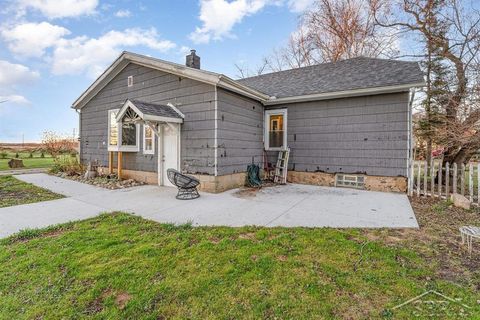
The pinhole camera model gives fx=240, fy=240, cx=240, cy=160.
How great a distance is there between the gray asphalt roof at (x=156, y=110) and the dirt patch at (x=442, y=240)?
579 centimetres

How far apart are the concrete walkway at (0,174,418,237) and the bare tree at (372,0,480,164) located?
285 cm

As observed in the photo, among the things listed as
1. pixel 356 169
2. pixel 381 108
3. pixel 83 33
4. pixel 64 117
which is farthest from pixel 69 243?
pixel 64 117

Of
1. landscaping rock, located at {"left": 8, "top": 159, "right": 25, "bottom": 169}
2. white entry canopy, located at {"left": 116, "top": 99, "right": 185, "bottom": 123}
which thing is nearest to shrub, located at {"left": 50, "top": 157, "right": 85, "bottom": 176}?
landscaping rock, located at {"left": 8, "top": 159, "right": 25, "bottom": 169}

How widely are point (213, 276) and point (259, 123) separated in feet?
22.9

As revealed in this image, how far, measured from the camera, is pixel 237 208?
17.5ft

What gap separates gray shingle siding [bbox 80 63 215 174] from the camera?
701 cm

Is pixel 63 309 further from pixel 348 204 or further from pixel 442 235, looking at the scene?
pixel 348 204

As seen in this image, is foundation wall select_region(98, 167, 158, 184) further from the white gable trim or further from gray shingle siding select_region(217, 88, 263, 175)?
the white gable trim

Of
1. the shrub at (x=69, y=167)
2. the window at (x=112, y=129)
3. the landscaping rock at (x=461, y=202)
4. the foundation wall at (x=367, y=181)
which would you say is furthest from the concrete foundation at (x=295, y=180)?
the shrub at (x=69, y=167)

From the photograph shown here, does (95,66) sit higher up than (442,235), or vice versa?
(95,66)

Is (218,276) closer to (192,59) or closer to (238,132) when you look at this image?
(238,132)

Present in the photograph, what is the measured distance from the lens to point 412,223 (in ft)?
14.3

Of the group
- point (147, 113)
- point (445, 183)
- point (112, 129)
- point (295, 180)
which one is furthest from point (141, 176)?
point (445, 183)

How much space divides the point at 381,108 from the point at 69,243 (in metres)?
8.21
